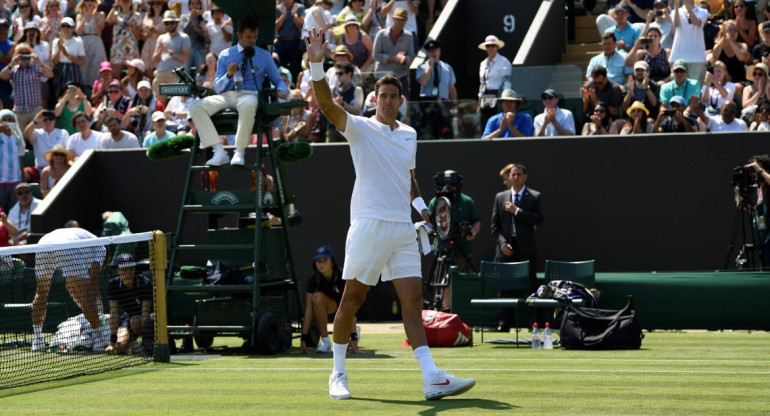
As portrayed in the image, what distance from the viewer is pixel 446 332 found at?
14359 millimetres

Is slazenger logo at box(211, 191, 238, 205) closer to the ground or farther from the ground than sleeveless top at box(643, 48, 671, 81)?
closer to the ground

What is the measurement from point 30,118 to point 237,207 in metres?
10.2

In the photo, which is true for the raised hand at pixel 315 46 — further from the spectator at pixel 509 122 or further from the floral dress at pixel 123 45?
the floral dress at pixel 123 45

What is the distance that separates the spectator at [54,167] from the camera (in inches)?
805

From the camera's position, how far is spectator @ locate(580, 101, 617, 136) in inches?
739

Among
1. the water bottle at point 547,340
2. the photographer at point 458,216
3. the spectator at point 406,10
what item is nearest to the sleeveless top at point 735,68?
the photographer at point 458,216

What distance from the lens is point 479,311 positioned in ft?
55.9

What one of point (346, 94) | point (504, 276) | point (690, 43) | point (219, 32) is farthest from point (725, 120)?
point (219, 32)

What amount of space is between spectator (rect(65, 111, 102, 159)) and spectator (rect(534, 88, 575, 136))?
7.03 metres

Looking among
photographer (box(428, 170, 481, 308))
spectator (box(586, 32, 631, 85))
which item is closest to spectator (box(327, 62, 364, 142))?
photographer (box(428, 170, 481, 308))

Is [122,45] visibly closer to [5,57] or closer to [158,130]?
[5,57]

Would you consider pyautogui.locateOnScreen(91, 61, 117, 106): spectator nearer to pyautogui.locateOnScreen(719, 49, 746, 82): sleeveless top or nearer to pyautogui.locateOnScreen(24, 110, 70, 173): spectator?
pyautogui.locateOnScreen(24, 110, 70, 173): spectator

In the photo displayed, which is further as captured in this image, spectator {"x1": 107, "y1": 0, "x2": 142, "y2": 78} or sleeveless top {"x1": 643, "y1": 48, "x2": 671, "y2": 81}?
spectator {"x1": 107, "y1": 0, "x2": 142, "y2": 78}

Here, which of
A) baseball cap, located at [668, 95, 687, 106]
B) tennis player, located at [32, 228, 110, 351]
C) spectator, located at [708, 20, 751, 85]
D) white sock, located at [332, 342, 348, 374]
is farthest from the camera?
spectator, located at [708, 20, 751, 85]
